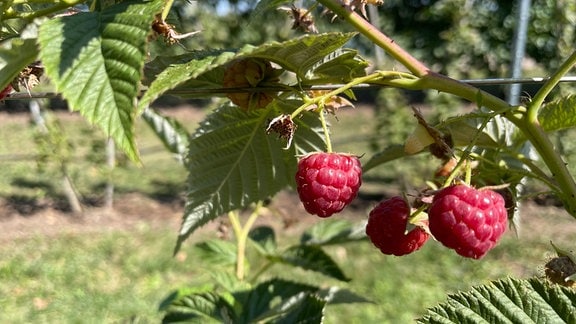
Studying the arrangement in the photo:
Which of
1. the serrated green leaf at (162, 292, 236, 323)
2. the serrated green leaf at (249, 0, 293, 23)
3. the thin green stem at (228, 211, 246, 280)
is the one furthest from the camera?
the thin green stem at (228, 211, 246, 280)

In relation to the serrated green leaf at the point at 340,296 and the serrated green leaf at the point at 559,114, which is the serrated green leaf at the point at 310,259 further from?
the serrated green leaf at the point at 559,114

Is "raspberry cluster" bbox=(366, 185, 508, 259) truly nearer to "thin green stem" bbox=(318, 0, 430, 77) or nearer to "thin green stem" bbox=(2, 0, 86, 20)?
"thin green stem" bbox=(318, 0, 430, 77)

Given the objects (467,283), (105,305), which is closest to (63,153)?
(105,305)

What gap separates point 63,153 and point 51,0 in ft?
14.6

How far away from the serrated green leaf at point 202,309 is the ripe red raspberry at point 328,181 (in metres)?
0.47

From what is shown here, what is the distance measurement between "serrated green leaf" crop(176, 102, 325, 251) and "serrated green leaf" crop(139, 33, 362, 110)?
0.37 feet

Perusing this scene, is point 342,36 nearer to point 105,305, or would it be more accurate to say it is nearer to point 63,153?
point 105,305

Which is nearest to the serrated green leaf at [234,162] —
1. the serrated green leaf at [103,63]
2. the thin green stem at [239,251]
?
the serrated green leaf at [103,63]

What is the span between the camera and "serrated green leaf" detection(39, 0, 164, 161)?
52 centimetres

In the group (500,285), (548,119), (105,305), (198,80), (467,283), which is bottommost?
(467,283)

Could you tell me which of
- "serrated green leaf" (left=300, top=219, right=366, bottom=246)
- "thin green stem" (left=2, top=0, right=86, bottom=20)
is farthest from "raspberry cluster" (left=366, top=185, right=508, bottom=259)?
"serrated green leaf" (left=300, top=219, right=366, bottom=246)

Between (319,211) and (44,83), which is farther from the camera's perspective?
(44,83)

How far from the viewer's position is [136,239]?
425cm

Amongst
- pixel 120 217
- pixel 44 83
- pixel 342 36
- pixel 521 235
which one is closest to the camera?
pixel 342 36
